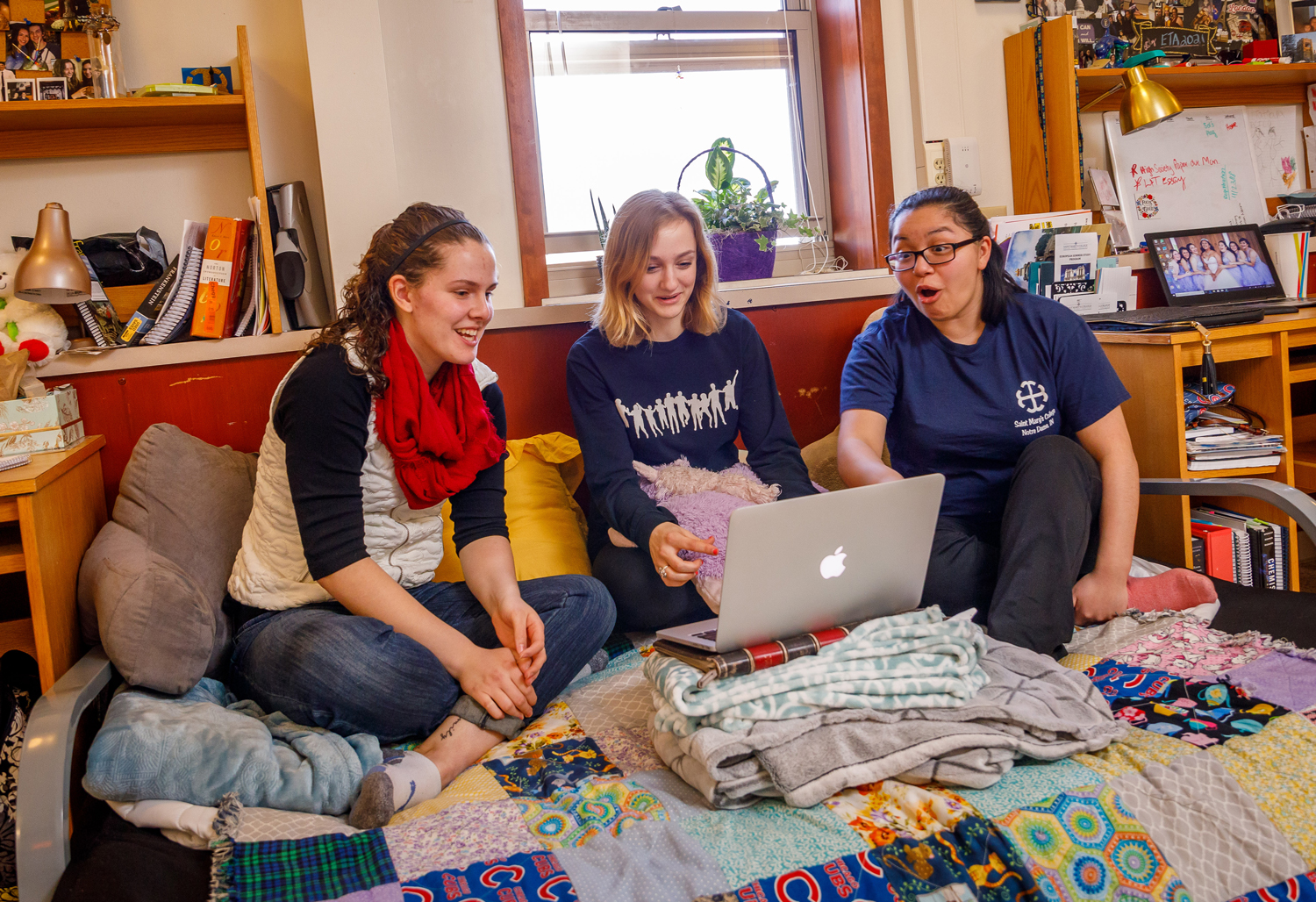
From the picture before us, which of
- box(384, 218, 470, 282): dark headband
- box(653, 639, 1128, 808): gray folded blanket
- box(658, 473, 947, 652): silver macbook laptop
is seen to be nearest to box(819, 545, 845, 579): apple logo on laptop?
box(658, 473, 947, 652): silver macbook laptop

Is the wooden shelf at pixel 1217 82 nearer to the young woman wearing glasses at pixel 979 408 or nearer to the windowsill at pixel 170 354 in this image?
the young woman wearing glasses at pixel 979 408

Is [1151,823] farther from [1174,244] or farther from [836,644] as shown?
[1174,244]

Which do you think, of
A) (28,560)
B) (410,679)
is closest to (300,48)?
(28,560)

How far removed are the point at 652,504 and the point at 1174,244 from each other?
5.84 ft

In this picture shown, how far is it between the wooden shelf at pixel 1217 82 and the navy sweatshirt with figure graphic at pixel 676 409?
140cm

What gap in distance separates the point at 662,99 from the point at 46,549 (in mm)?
1888

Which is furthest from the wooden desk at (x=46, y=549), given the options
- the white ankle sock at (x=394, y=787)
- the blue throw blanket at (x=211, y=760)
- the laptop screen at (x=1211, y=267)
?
the laptop screen at (x=1211, y=267)

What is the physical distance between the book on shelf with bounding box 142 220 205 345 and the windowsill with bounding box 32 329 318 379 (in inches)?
0.8

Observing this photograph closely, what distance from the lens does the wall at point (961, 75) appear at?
8.32ft

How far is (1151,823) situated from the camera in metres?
1.03

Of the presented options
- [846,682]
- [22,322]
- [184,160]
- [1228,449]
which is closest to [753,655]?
[846,682]

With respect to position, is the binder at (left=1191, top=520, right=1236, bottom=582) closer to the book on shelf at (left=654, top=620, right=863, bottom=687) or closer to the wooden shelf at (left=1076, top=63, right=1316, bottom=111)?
the book on shelf at (left=654, top=620, right=863, bottom=687)

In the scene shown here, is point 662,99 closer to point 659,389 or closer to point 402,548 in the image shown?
point 659,389

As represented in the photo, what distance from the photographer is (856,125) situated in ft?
8.39
